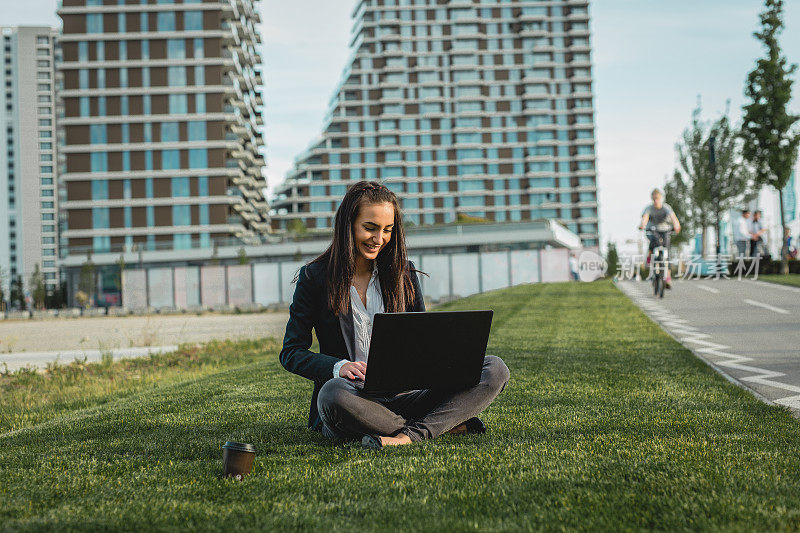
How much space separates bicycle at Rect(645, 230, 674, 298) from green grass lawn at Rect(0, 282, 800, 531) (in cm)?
911

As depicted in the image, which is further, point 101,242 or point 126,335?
point 101,242

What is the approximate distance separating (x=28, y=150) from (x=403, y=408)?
5531 inches

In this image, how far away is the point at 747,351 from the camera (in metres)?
7.98

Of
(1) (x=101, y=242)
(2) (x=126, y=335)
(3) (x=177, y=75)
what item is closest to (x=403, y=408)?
(2) (x=126, y=335)

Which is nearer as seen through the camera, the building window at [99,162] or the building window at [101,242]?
the building window at [101,242]

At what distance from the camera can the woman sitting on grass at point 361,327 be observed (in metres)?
3.70

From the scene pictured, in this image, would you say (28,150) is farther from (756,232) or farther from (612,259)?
(756,232)

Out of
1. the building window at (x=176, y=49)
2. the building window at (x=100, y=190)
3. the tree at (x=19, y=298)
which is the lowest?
the tree at (x=19, y=298)

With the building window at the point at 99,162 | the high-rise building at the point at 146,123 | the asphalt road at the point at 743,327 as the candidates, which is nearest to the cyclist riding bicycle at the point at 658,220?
the asphalt road at the point at 743,327

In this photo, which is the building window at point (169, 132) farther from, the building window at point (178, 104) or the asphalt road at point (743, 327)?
the asphalt road at point (743, 327)

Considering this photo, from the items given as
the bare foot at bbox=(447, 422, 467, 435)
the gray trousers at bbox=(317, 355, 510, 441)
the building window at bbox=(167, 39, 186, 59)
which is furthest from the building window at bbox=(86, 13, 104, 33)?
the bare foot at bbox=(447, 422, 467, 435)

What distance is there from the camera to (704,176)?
40.3 metres

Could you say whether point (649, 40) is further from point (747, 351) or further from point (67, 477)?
point (67, 477)

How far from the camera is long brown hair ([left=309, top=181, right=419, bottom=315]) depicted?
377cm
